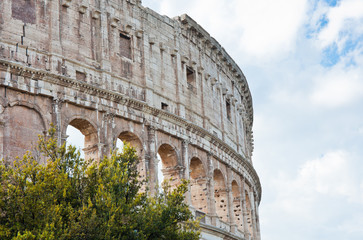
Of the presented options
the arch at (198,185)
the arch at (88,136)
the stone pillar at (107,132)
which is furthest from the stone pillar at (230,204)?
the arch at (88,136)

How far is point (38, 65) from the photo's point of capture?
2227 cm

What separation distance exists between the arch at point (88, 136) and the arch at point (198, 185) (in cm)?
622

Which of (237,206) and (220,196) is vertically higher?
(220,196)

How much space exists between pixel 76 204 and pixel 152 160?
28.7 ft

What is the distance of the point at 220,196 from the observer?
99.8ft

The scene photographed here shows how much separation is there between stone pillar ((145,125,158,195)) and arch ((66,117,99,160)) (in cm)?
243

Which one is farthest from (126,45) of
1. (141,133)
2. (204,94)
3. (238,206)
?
(238,206)

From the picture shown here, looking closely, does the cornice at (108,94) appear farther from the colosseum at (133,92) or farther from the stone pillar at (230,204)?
the stone pillar at (230,204)

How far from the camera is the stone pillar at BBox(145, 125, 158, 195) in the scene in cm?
2467

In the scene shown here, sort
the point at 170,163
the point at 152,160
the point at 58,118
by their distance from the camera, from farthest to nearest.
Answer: the point at 170,163 → the point at 152,160 → the point at 58,118

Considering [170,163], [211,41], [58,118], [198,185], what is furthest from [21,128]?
[211,41]

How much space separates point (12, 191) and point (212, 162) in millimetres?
14878

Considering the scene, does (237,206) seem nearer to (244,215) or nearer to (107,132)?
(244,215)

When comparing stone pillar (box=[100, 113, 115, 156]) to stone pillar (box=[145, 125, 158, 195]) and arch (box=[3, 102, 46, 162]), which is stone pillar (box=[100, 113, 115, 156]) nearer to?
stone pillar (box=[145, 125, 158, 195])
